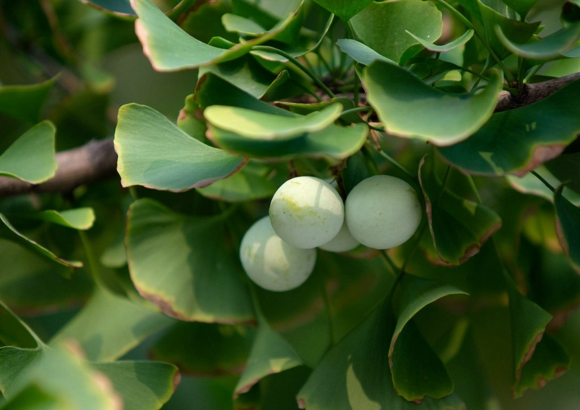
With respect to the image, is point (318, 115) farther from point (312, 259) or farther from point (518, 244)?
point (518, 244)

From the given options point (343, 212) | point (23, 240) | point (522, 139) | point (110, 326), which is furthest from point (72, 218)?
point (522, 139)

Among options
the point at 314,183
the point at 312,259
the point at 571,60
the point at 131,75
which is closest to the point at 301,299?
the point at 312,259

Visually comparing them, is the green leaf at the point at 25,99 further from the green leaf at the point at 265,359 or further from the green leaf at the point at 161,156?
the green leaf at the point at 265,359

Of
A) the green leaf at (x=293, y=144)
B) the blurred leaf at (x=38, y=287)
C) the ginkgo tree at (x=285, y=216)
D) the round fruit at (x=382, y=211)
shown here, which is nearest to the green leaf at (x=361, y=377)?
the ginkgo tree at (x=285, y=216)

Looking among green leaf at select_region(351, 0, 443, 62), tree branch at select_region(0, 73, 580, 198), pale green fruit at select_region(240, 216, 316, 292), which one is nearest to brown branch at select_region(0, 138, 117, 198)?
tree branch at select_region(0, 73, 580, 198)

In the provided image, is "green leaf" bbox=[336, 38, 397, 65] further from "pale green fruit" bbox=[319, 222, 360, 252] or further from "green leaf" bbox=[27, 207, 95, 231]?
"green leaf" bbox=[27, 207, 95, 231]

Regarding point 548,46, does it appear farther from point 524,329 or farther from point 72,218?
point 72,218

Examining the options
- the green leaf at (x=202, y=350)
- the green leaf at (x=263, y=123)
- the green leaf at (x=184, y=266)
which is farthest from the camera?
the green leaf at (x=202, y=350)
